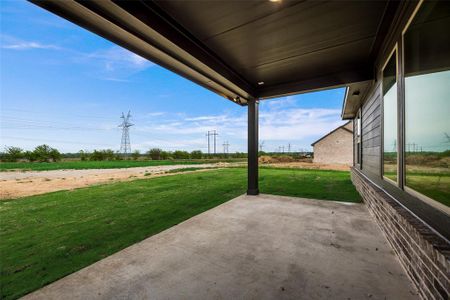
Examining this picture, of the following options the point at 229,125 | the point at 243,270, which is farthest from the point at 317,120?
the point at 243,270

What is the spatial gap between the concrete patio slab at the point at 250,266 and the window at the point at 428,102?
2.82ft

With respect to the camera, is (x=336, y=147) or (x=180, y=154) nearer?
(x=336, y=147)

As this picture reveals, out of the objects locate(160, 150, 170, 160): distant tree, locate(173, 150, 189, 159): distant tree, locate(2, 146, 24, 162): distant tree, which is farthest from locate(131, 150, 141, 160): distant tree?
locate(2, 146, 24, 162): distant tree

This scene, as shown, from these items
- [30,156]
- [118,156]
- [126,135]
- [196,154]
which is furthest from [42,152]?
[196,154]

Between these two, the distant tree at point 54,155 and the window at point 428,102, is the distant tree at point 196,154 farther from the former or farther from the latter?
the window at point 428,102

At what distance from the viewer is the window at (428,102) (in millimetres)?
1331

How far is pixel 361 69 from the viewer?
3.35 meters

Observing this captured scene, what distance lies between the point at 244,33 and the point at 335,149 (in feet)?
60.0

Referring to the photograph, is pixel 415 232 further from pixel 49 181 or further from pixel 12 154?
pixel 12 154

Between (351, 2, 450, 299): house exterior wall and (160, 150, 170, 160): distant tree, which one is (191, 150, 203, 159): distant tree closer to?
(160, 150, 170, 160): distant tree

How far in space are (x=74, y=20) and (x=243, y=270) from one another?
2882mm

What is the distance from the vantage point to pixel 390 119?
94.5 inches

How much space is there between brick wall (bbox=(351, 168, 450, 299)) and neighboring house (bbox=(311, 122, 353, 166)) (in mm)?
17127

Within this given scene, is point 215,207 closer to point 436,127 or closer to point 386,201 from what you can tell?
point 386,201
